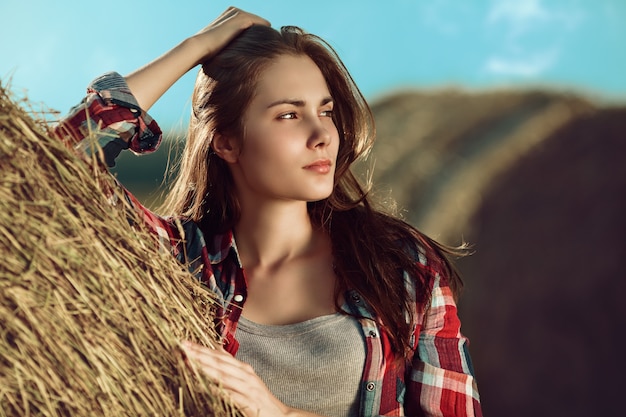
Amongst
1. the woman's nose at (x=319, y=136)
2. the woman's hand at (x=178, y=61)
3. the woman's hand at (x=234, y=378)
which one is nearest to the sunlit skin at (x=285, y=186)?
the woman's nose at (x=319, y=136)

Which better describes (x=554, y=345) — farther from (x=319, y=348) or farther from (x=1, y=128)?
(x=1, y=128)

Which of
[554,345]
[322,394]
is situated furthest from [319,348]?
[554,345]

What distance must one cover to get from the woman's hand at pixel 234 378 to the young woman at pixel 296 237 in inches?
7.7

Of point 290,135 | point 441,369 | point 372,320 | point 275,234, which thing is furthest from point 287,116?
point 441,369

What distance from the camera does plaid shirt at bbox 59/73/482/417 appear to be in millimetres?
1337

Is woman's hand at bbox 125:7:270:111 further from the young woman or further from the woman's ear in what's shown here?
the woman's ear

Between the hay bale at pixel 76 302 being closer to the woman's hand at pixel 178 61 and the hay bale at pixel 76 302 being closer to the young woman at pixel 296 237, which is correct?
the young woman at pixel 296 237

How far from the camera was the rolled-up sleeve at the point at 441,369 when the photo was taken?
1.35 meters

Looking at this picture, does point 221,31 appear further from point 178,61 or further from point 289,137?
point 289,137

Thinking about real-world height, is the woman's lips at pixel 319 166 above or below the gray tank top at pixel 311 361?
above

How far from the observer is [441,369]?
1363 mm

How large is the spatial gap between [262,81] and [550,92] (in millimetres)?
2105

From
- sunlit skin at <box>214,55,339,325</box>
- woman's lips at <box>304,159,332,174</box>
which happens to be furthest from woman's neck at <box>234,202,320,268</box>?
woman's lips at <box>304,159,332,174</box>

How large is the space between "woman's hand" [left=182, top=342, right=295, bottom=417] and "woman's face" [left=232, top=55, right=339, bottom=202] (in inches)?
12.4
